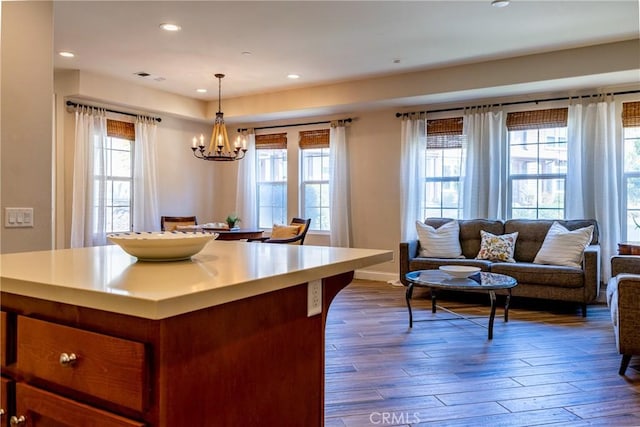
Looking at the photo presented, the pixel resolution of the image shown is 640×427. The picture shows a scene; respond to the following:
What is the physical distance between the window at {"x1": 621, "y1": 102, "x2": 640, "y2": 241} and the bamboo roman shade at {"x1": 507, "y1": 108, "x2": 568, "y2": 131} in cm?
61

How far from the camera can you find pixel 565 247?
15.4ft

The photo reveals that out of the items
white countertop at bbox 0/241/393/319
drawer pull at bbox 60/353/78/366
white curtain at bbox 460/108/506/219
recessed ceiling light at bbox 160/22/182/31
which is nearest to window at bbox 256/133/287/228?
white curtain at bbox 460/108/506/219

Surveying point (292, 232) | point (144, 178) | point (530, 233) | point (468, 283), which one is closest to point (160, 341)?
point (468, 283)

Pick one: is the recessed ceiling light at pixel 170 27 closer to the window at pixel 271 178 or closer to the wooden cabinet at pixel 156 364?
the window at pixel 271 178

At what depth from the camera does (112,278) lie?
114cm

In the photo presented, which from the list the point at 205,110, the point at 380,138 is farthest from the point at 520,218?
the point at 205,110

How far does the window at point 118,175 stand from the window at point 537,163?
5089mm

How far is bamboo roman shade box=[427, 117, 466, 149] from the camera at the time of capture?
19.3 feet

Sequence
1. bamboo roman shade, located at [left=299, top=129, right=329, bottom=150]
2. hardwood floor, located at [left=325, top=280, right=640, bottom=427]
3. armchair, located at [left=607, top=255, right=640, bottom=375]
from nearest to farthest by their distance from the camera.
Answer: hardwood floor, located at [left=325, top=280, right=640, bottom=427] < armchair, located at [left=607, top=255, right=640, bottom=375] < bamboo roman shade, located at [left=299, top=129, right=329, bottom=150]

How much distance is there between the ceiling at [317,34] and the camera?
12.2 ft

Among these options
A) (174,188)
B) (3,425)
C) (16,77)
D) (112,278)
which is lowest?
(3,425)

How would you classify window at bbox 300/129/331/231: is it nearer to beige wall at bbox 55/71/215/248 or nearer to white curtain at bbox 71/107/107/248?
beige wall at bbox 55/71/215/248

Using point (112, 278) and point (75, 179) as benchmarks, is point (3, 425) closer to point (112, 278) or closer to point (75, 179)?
point (112, 278)

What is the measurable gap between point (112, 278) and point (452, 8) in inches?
140
